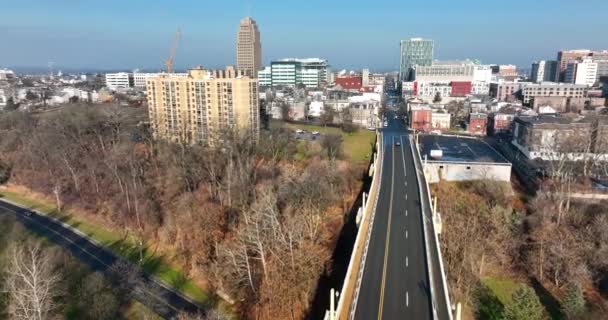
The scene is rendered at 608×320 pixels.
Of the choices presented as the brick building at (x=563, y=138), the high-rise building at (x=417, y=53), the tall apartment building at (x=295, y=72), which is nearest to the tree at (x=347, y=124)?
the brick building at (x=563, y=138)

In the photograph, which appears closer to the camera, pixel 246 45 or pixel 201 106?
pixel 201 106

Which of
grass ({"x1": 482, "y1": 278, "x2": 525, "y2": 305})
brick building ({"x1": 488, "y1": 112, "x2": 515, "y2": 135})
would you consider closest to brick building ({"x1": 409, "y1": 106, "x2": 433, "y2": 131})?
brick building ({"x1": 488, "y1": 112, "x2": 515, "y2": 135})

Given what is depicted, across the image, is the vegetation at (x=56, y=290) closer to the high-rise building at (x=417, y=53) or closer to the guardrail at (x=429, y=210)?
the guardrail at (x=429, y=210)

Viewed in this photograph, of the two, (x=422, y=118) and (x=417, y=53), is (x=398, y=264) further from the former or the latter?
(x=417, y=53)

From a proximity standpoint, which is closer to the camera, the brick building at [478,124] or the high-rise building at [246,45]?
the brick building at [478,124]

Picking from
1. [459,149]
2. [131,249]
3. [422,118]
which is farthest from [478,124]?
[131,249]

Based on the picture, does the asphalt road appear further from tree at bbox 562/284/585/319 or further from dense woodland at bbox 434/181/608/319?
tree at bbox 562/284/585/319
